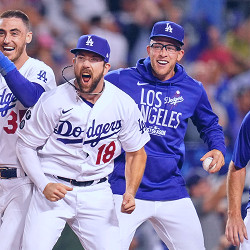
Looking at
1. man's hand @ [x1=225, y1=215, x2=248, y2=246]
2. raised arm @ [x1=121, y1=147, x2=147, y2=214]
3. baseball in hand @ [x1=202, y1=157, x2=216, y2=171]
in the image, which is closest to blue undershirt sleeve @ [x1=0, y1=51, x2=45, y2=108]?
raised arm @ [x1=121, y1=147, x2=147, y2=214]

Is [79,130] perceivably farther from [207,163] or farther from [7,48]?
[207,163]

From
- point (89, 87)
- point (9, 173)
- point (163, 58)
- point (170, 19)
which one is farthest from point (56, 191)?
point (170, 19)

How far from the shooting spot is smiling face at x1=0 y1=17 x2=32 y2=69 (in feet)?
14.3

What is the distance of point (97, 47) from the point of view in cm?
405

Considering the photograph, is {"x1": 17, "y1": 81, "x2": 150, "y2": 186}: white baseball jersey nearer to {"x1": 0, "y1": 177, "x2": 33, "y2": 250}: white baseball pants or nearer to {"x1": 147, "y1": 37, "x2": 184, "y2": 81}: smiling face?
{"x1": 0, "y1": 177, "x2": 33, "y2": 250}: white baseball pants

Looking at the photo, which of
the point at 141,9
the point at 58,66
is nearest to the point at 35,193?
the point at 58,66

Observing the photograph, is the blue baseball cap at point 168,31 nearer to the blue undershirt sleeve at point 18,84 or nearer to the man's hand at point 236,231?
the blue undershirt sleeve at point 18,84

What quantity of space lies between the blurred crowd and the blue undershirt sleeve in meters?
3.66

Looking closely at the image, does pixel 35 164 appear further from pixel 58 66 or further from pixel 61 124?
pixel 58 66

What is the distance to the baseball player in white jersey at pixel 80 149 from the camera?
4.03 meters

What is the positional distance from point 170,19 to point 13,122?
5322 mm

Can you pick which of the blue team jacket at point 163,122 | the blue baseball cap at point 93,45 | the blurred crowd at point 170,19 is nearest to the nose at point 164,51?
the blue team jacket at point 163,122

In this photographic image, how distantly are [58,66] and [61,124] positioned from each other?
14.2 feet

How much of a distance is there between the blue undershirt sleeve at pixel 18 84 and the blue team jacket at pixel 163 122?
2.61 ft
